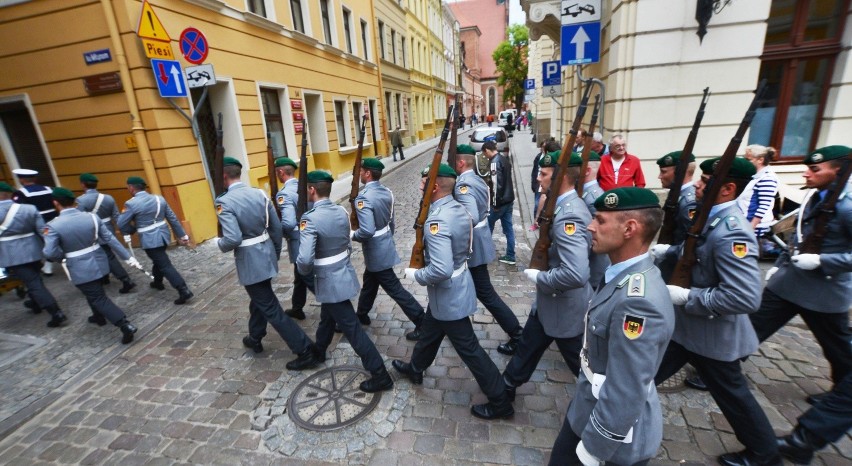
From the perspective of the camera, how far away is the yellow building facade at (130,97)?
682cm

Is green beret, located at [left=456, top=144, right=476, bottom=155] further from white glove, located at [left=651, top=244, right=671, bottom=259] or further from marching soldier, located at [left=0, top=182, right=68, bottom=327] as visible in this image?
marching soldier, located at [left=0, top=182, right=68, bottom=327]

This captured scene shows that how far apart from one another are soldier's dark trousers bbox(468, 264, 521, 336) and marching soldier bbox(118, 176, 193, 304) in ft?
13.4

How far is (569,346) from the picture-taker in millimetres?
2748

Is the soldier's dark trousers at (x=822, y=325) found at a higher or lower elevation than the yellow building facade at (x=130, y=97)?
lower

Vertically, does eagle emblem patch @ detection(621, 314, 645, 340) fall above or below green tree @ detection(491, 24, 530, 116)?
below

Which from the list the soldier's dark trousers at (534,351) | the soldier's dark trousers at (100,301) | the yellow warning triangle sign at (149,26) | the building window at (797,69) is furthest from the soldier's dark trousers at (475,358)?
the building window at (797,69)

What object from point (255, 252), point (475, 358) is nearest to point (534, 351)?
point (475, 358)

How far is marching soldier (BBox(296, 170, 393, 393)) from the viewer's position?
331 cm

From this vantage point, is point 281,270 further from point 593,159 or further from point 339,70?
point 339,70

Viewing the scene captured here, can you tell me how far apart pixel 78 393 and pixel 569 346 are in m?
4.59

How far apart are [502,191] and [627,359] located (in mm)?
4510

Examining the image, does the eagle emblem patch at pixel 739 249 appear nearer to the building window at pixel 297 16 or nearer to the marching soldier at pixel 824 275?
the marching soldier at pixel 824 275

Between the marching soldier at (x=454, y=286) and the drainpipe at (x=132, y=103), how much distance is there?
678cm

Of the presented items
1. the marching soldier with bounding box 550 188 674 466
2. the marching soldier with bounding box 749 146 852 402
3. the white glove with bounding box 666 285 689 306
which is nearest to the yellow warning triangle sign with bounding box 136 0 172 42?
the marching soldier with bounding box 550 188 674 466
